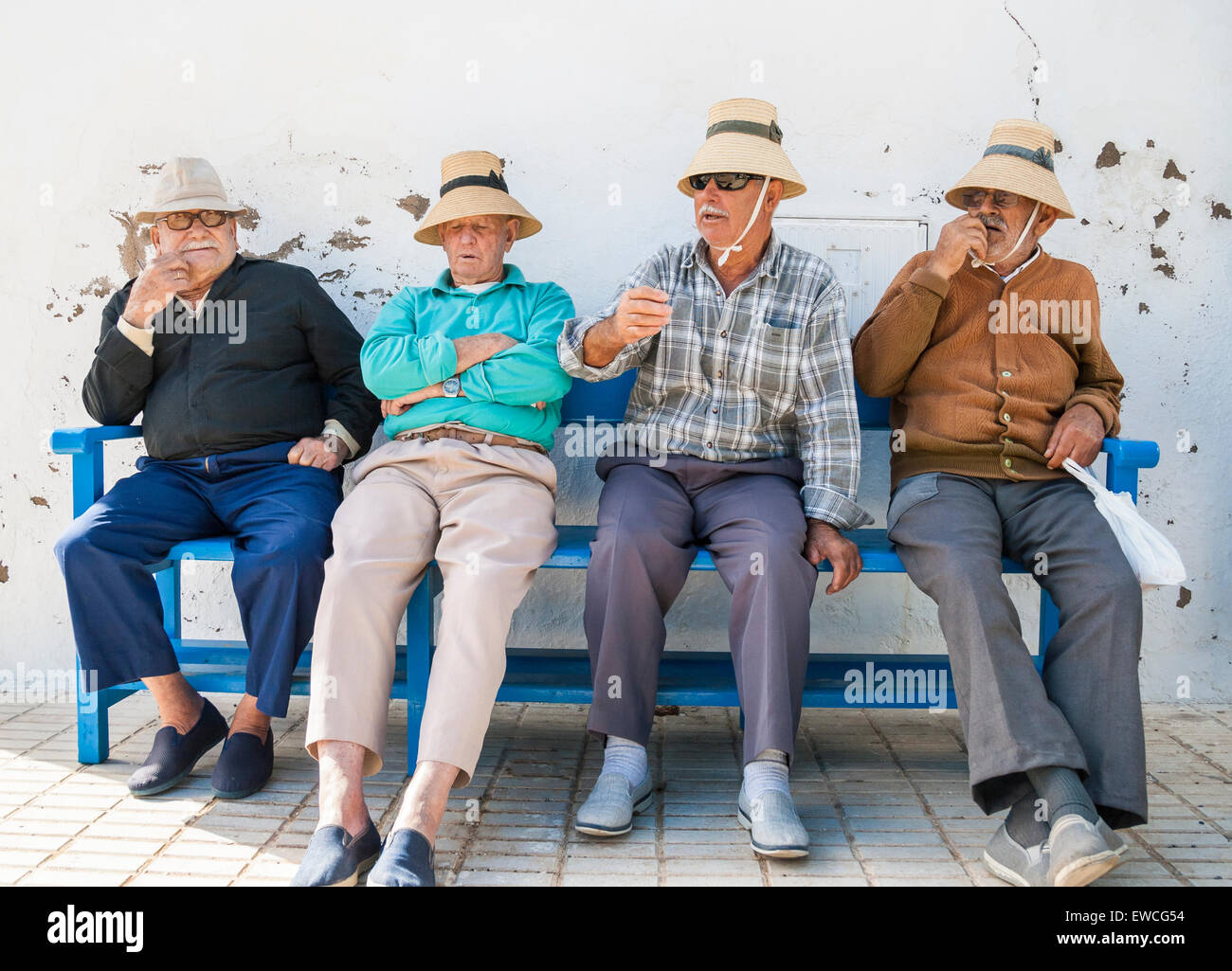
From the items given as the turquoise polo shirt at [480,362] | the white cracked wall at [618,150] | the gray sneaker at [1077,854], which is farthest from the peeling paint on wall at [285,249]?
the gray sneaker at [1077,854]

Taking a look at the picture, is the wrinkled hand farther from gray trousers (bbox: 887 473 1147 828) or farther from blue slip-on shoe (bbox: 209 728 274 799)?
blue slip-on shoe (bbox: 209 728 274 799)

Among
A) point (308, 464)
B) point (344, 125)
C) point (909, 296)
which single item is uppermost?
point (344, 125)

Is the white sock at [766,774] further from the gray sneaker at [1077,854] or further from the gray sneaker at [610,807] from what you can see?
the gray sneaker at [1077,854]

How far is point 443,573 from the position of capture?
2.96 m

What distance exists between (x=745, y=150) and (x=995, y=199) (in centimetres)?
79

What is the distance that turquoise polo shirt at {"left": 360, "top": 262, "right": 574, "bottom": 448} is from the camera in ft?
10.6

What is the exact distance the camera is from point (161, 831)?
2811 millimetres

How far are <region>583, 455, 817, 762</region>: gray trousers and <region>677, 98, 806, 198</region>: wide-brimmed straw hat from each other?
93 cm

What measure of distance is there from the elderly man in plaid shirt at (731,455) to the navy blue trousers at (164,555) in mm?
828

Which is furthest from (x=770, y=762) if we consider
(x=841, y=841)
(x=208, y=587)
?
(x=208, y=587)

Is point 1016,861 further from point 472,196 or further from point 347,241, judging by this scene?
point 347,241

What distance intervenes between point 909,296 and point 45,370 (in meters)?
3.17

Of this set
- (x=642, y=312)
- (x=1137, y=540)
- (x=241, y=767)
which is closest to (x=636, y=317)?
(x=642, y=312)
